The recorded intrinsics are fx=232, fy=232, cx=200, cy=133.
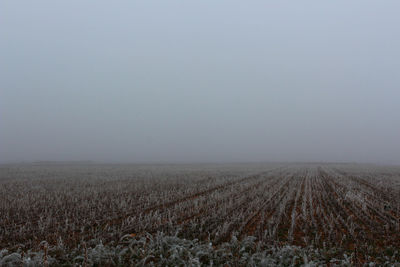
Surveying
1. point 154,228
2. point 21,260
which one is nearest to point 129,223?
point 154,228

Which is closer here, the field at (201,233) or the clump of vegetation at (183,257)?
the clump of vegetation at (183,257)

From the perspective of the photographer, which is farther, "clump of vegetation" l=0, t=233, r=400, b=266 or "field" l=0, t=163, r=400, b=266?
"field" l=0, t=163, r=400, b=266

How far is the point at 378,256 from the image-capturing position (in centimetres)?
552

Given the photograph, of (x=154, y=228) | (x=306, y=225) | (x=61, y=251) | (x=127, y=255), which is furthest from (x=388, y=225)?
(x=61, y=251)

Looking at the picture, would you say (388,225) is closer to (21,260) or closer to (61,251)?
(61,251)

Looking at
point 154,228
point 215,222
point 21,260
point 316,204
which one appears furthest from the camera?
point 316,204

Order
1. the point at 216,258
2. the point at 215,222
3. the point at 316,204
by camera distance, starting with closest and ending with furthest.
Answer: the point at 216,258 < the point at 215,222 < the point at 316,204

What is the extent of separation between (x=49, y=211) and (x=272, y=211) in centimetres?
920

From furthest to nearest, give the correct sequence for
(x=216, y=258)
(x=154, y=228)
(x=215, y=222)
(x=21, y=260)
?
(x=215, y=222), (x=154, y=228), (x=216, y=258), (x=21, y=260)

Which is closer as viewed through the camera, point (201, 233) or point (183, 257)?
point (183, 257)

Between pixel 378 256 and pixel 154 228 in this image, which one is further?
pixel 154 228

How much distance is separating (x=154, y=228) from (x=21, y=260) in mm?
3488

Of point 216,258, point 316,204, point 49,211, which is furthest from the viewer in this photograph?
point 316,204

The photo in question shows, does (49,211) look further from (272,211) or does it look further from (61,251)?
(272,211)
